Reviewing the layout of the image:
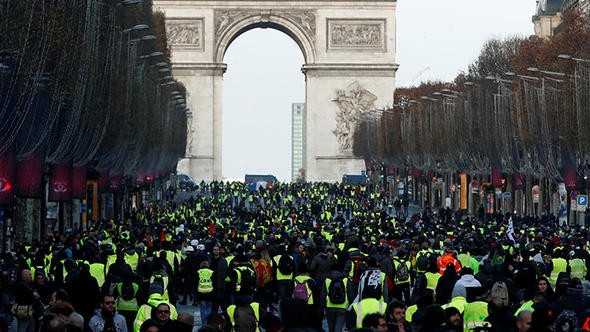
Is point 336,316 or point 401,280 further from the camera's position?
point 401,280

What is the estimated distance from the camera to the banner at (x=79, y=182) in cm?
5019

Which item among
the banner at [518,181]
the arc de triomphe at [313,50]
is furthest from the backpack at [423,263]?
the arc de triomphe at [313,50]

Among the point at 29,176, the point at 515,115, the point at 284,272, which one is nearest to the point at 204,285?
the point at 284,272

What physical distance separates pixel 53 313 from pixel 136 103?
44.8m

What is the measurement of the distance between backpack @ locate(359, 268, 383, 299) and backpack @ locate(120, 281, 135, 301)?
3136 mm

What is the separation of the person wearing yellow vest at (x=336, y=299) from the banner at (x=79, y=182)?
2771 cm

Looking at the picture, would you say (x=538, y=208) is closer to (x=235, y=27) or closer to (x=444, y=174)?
(x=444, y=174)

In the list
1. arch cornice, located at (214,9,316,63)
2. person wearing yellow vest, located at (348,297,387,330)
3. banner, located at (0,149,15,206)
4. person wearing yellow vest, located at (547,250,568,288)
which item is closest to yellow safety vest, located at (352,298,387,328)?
person wearing yellow vest, located at (348,297,387,330)

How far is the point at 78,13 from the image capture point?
42.3 m

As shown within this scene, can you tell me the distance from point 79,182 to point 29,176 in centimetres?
1207

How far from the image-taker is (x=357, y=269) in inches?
1011

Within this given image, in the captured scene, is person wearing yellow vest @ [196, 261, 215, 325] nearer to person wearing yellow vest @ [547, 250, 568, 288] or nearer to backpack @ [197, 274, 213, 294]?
backpack @ [197, 274, 213, 294]

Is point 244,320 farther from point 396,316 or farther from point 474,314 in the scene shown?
point 474,314

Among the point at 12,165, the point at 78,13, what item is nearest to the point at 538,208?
the point at 78,13
